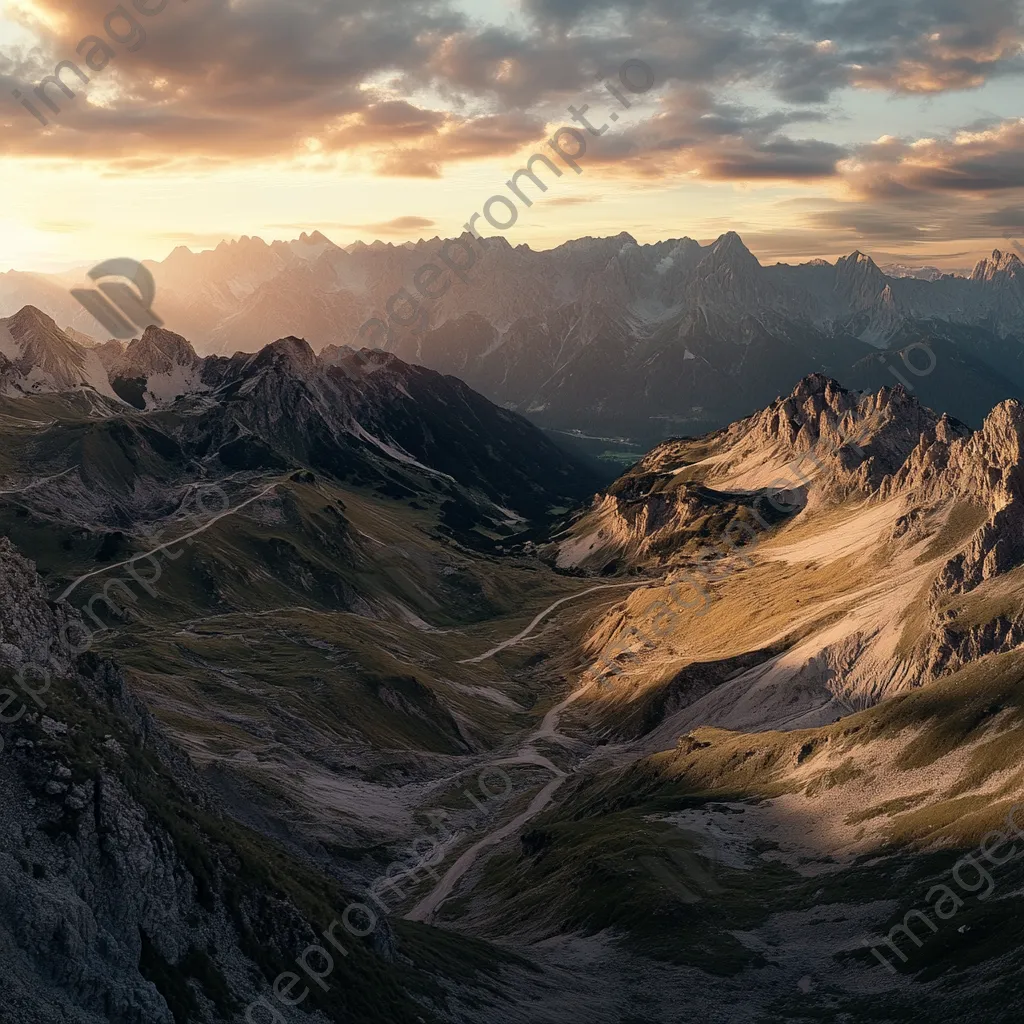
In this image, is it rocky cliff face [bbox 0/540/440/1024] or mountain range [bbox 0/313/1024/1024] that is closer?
rocky cliff face [bbox 0/540/440/1024]

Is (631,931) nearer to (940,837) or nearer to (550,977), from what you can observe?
(550,977)

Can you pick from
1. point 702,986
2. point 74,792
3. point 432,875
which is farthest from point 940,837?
point 74,792

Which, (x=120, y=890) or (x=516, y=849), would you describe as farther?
(x=516, y=849)

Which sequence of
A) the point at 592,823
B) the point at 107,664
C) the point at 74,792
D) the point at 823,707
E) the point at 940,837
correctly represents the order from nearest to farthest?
the point at 74,792, the point at 107,664, the point at 940,837, the point at 592,823, the point at 823,707

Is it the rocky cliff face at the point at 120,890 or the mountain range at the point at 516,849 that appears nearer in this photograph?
the rocky cliff face at the point at 120,890

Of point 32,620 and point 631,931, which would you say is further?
point 631,931

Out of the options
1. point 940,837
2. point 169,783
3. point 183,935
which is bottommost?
point 940,837

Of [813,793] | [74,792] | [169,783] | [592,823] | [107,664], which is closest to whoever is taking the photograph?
[74,792]

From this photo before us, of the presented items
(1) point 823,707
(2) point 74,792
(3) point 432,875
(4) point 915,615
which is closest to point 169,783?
(2) point 74,792

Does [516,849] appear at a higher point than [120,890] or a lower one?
lower

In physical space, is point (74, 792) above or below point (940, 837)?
above
